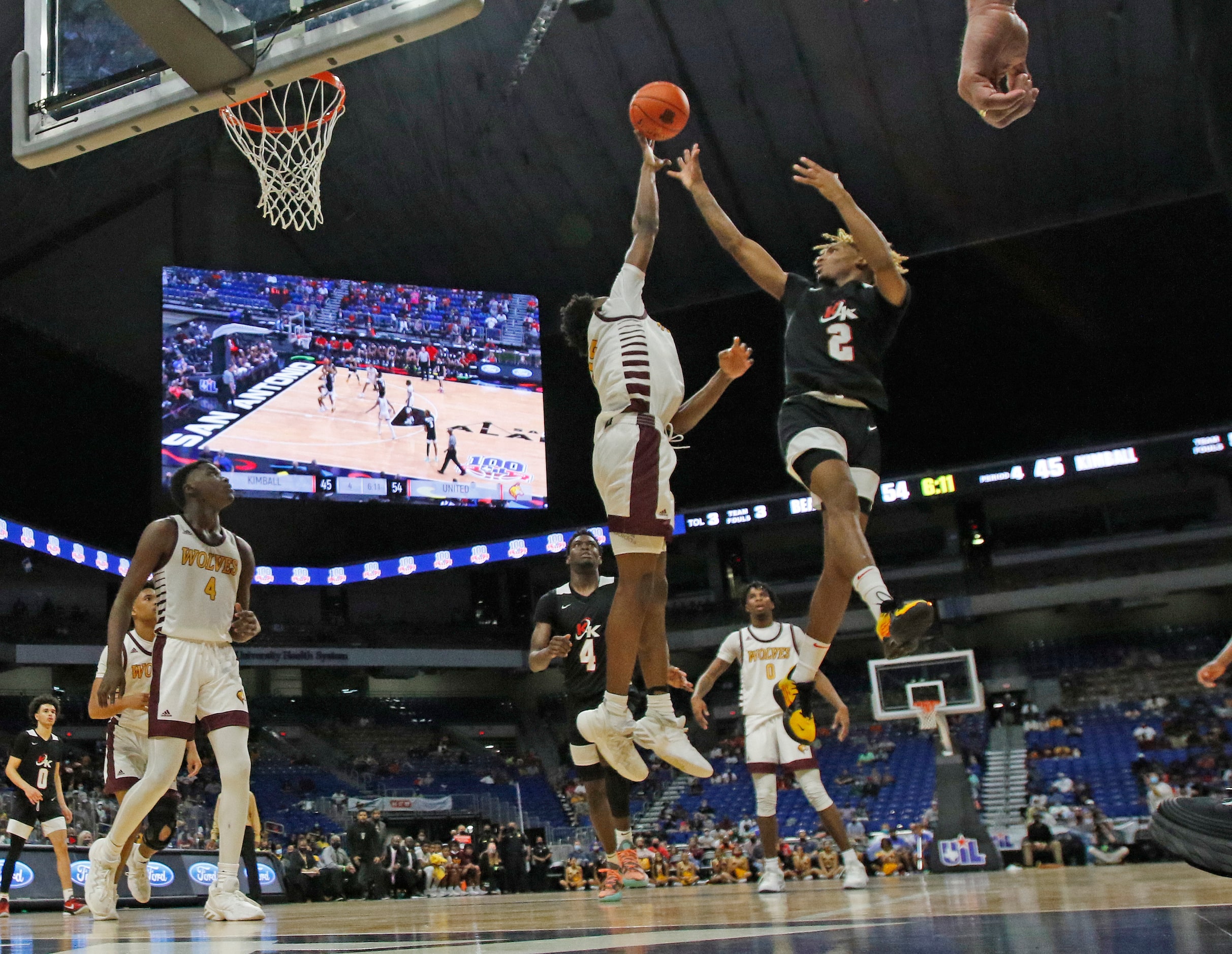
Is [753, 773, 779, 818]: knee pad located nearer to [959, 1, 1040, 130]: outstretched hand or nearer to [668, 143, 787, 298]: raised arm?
[668, 143, 787, 298]: raised arm

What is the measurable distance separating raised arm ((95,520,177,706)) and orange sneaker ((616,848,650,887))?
8.34 ft

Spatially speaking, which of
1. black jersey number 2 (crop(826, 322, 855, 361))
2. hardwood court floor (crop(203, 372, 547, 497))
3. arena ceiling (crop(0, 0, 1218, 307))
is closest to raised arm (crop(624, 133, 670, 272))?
black jersey number 2 (crop(826, 322, 855, 361))

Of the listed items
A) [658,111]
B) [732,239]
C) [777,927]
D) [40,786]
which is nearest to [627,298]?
[732,239]

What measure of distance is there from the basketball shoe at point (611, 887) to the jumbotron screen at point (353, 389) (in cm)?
1417

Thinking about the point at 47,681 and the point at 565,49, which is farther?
the point at 47,681

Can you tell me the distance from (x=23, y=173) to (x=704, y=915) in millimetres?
16923

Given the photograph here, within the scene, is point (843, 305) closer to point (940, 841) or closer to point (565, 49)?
point (940, 841)

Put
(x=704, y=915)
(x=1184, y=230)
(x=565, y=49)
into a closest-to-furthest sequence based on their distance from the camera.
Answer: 1. (x=704, y=915)
2. (x=565, y=49)
3. (x=1184, y=230)

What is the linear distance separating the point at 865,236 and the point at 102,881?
455cm

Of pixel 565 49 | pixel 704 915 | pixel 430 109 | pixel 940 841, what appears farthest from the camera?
pixel 430 109

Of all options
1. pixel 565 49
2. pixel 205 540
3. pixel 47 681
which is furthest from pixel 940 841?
pixel 47 681

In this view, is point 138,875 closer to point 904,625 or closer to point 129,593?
point 129,593

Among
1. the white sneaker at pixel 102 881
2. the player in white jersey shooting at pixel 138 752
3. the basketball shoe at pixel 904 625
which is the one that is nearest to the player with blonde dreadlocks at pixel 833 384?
the basketball shoe at pixel 904 625

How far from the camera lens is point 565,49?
1597 cm
